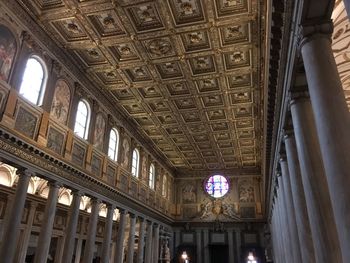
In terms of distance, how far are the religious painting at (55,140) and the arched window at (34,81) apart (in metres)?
1.09

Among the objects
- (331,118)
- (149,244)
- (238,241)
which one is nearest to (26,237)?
(149,244)

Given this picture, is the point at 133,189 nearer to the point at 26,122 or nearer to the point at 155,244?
the point at 155,244

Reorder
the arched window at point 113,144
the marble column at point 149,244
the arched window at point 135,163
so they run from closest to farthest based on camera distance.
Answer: the arched window at point 113,144
the arched window at point 135,163
the marble column at point 149,244

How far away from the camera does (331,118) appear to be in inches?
175

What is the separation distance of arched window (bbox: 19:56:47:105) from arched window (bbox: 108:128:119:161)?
5382 mm

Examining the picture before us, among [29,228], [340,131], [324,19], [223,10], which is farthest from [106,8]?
[29,228]

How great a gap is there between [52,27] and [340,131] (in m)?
9.58

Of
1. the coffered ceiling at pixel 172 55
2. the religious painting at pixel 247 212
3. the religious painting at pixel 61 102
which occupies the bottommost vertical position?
the religious painting at pixel 247 212

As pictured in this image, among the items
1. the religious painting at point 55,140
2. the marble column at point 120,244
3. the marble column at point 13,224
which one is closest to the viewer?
the marble column at point 13,224

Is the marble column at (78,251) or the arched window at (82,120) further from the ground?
the arched window at (82,120)

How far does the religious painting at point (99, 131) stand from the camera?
46.5 feet

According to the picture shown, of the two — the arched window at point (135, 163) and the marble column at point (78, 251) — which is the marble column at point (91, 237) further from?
the arched window at point (135, 163)

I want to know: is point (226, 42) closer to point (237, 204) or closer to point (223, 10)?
point (223, 10)

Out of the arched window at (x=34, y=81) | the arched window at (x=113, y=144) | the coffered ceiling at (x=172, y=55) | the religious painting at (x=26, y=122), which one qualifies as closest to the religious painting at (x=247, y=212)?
the coffered ceiling at (x=172, y=55)
